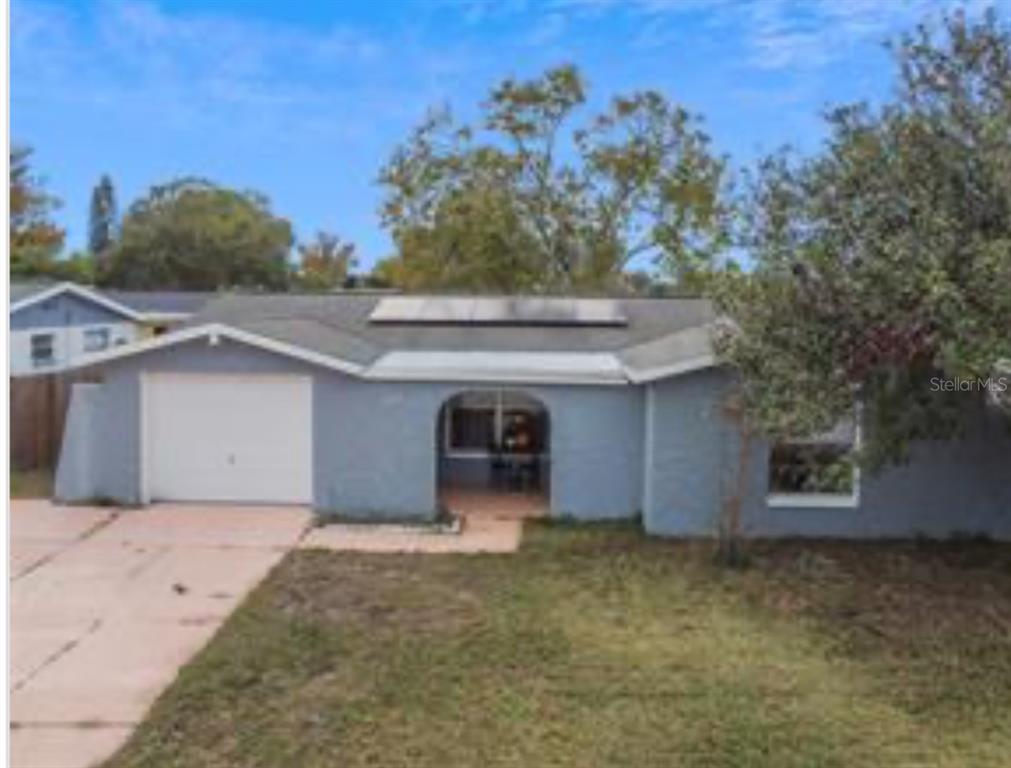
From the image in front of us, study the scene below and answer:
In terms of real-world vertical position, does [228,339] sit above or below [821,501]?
above

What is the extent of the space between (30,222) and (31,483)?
35833 mm

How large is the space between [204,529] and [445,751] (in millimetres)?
8463

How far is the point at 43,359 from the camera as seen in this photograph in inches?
1124

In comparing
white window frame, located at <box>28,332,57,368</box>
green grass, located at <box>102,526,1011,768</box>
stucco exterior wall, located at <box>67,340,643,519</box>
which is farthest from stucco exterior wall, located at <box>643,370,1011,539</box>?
white window frame, located at <box>28,332,57,368</box>

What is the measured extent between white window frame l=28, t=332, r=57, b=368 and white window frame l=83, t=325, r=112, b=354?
1.66 m

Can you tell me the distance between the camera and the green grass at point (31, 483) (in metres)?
18.5

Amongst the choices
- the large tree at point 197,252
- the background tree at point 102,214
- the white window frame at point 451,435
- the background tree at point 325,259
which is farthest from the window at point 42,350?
the background tree at point 102,214

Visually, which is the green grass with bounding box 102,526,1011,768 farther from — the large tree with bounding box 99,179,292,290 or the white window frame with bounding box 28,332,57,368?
the large tree with bounding box 99,179,292,290

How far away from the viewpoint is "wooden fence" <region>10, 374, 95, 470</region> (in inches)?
821

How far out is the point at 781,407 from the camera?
12.3 metres

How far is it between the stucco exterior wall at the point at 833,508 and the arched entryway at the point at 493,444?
4.06 m

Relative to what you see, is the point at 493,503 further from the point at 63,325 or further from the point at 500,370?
the point at 63,325

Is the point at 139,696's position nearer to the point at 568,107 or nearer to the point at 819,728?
the point at 819,728

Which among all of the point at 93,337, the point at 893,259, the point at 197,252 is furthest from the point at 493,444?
the point at 197,252
